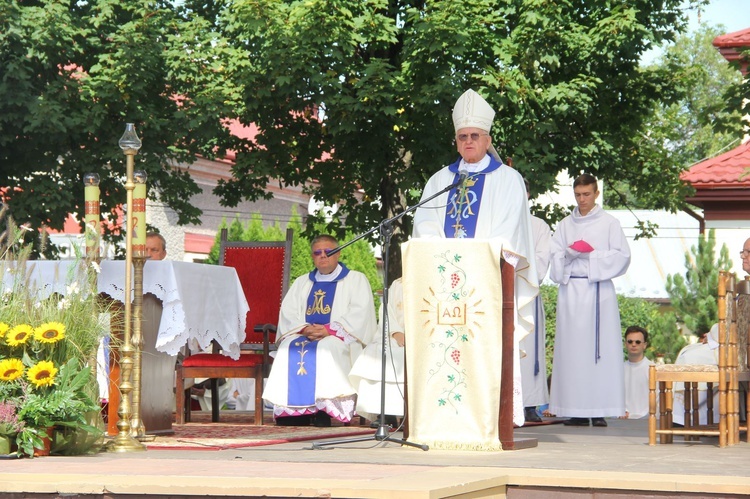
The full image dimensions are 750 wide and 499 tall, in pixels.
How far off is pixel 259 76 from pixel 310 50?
102 cm

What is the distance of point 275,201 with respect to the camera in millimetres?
32281

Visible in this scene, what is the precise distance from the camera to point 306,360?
988 cm

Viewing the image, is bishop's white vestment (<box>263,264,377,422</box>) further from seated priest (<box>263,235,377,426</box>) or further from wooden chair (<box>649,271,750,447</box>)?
wooden chair (<box>649,271,750,447</box>)

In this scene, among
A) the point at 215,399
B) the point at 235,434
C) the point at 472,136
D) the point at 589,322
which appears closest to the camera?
the point at 472,136

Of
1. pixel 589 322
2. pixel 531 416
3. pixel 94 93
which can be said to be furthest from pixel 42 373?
pixel 94 93

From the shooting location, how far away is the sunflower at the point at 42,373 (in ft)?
23.1

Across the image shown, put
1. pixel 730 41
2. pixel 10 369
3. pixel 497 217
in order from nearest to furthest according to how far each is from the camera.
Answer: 1. pixel 10 369
2. pixel 497 217
3. pixel 730 41

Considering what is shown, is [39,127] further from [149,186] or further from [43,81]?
[149,186]

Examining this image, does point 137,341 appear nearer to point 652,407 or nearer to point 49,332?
point 49,332

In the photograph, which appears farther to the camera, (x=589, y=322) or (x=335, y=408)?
(x=589, y=322)

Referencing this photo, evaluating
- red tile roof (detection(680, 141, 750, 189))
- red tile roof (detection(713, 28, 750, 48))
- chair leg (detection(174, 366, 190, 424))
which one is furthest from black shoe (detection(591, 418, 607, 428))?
red tile roof (detection(713, 28, 750, 48))

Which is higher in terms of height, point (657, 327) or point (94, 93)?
point (94, 93)

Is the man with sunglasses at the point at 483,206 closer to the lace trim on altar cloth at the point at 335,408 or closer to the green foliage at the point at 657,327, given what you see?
the lace trim on altar cloth at the point at 335,408

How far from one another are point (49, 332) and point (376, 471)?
2268 millimetres
